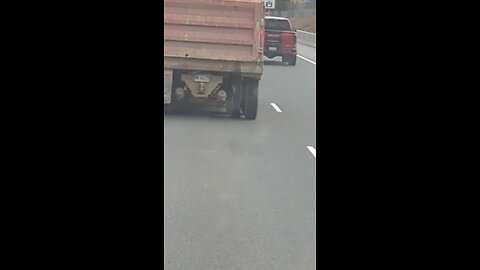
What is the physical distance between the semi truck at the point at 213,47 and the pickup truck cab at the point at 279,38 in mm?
15800

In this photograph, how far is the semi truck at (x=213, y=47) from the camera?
45.5ft

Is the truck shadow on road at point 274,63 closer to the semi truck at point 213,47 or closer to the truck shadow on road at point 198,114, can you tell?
the truck shadow on road at point 198,114

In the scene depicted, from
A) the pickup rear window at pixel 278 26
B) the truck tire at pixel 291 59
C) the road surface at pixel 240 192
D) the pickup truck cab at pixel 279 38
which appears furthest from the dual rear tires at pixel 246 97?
the truck tire at pixel 291 59

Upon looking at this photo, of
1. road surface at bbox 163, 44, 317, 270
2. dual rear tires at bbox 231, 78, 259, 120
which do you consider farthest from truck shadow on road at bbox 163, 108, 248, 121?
dual rear tires at bbox 231, 78, 259, 120

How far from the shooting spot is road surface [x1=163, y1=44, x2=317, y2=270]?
6492mm

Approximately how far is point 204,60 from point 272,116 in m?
2.52

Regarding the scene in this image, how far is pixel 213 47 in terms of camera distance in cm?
1439

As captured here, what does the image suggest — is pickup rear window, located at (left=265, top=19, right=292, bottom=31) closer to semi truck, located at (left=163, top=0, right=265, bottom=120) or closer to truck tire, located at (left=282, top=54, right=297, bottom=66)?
truck tire, located at (left=282, top=54, right=297, bottom=66)

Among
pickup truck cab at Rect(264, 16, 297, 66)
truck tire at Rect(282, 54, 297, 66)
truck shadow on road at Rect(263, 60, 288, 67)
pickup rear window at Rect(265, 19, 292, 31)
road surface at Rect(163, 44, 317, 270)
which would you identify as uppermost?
pickup rear window at Rect(265, 19, 292, 31)

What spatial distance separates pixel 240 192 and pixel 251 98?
21.0 ft

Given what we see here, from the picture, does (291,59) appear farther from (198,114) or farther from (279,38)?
(198,114)

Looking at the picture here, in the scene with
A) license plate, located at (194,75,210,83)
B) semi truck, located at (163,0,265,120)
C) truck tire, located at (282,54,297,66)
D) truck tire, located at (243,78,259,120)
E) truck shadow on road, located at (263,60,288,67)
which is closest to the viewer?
semi truck, located at (163,0,265,120)
